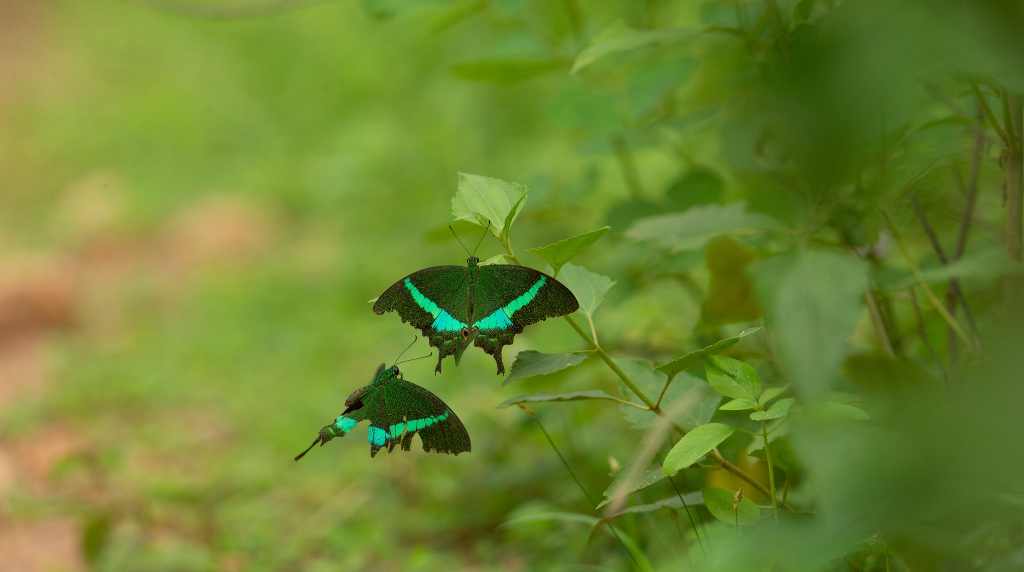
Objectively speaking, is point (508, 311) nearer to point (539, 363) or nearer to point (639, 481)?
point (539, 363)

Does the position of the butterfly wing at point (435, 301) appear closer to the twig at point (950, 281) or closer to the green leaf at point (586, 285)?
the green leaf at point (586, 285)

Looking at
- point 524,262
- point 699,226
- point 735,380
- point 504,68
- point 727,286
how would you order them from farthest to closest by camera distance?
point 524,262 < point 504,68 < point 727,286 < point 699,226 < point 735,380

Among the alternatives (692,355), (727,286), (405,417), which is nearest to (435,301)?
(405,417)

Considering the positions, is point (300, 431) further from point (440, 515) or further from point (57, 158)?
point (57, 158)

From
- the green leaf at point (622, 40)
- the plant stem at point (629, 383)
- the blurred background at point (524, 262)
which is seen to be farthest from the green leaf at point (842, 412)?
the green leaf at point (622, 40)

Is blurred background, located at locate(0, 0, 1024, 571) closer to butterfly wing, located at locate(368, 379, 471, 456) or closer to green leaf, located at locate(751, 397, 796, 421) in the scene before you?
green leaf, located at locate(751, 397, 796, 421)

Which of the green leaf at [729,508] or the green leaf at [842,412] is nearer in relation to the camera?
the green leaf at [842,412]

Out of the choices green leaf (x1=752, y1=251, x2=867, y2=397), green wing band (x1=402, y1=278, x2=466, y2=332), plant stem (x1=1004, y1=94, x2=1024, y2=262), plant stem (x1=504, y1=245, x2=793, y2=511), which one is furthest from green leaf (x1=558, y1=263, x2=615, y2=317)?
plant stem (x1=1004, y1=94, x2=1024, y2=262)
